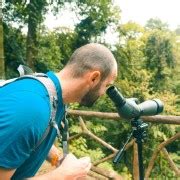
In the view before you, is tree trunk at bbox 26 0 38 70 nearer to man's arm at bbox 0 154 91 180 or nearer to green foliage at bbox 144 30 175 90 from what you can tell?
green foliage at bbox 144 30 175 90

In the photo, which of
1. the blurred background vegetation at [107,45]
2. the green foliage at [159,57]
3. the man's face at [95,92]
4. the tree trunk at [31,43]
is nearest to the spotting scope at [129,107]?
the man's face at [95,92]

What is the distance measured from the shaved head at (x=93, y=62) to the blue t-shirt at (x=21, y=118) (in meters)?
0.25

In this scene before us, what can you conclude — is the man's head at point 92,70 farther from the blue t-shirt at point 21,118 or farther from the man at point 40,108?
the blue t-shirt at point 21,118

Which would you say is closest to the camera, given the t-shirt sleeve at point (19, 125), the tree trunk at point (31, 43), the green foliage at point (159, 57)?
the t-shirt sleeve at point (19, 125)

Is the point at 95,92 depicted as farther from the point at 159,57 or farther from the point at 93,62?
the point at 159,57

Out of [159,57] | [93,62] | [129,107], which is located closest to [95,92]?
[93,62]

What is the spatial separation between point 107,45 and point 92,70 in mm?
14183

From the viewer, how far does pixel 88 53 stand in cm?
161

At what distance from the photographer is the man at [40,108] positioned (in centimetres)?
126

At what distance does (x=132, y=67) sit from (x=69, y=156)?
14.6 metres

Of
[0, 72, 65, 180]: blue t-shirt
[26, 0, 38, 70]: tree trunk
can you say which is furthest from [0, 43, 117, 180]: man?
[26, 0, 38, 70]: tree trunk

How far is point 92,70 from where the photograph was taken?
5.13 feet

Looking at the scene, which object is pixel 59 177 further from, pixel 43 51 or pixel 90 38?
pixel 90 38

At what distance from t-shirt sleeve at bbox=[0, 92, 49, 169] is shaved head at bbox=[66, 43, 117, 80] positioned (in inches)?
12.4
